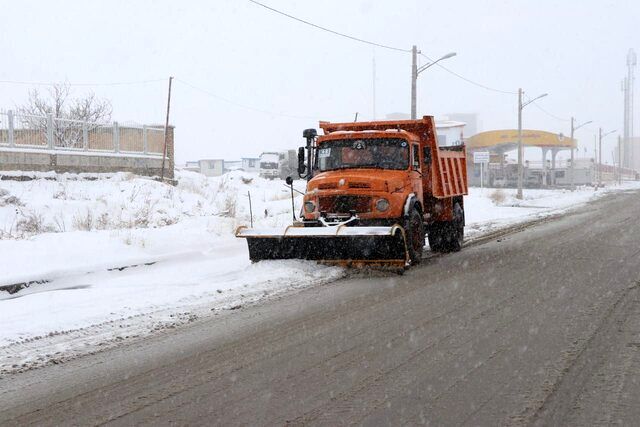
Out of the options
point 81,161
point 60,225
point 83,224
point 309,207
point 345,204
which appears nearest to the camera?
point 345,204

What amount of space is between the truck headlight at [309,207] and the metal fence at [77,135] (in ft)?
47.0

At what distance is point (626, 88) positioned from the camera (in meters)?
136

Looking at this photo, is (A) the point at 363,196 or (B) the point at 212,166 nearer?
(A) the point at 363,196

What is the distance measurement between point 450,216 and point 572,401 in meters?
10.0

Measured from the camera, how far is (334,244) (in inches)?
441

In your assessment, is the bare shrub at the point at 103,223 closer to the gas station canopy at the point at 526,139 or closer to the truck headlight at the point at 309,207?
the truck headlight at the point at 309,207

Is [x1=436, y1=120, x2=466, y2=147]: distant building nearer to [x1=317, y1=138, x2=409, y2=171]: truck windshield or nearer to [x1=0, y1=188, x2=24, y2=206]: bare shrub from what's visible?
[x1=0, y1=188, x2=24, y2=206]: bare shrub

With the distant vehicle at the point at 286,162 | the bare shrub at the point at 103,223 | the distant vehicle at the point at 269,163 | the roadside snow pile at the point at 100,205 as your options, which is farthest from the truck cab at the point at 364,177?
the distant vehicle at the point at 269,163

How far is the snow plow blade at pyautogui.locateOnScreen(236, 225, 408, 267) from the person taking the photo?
35.8ft

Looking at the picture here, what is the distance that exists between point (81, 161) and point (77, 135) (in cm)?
119

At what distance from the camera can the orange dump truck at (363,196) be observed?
1111cm

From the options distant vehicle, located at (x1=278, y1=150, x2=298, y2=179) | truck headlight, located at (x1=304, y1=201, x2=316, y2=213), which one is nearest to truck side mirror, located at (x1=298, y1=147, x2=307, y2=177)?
truck headlight, located at (x1=304, y1=201, x2=316, y2=213)

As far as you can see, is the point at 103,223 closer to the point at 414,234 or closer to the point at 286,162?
the point at 414,234

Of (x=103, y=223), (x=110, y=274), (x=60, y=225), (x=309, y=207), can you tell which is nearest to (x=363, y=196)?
(x=309, y=207)
